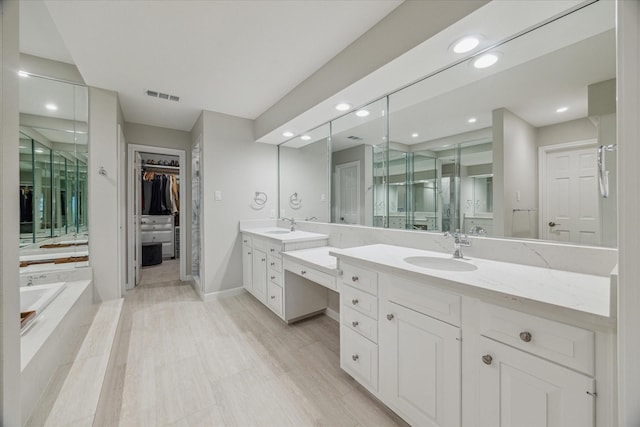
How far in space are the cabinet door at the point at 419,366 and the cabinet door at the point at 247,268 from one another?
7.04 ft

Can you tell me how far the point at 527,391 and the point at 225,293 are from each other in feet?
10.6

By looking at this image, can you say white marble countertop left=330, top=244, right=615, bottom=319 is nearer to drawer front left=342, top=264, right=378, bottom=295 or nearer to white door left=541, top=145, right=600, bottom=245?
drawer front left=342, top=264, right=378, bottom=295

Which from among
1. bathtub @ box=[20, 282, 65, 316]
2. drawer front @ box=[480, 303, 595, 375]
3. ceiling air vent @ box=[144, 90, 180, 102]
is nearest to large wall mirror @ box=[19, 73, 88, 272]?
bathtub @ box=[20, 282, 65, 316]

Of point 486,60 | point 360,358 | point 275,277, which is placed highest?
point 486,60

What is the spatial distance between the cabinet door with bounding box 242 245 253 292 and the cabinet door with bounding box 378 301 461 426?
2147 mm

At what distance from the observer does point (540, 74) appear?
136 cm

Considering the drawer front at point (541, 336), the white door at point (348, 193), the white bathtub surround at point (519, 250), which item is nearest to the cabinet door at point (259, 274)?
the white door at point (348, 193)

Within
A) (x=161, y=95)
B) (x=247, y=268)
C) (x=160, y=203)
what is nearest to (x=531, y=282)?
(x=247, y=268)

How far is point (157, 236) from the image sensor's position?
5.73 metres

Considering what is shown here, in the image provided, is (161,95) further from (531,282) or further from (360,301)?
(531,282)

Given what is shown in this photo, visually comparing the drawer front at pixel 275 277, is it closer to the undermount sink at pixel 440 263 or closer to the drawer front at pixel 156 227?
the undermount sink at pixel 440 263

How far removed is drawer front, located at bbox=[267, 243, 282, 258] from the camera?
8.33 ft

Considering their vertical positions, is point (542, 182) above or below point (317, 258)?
above

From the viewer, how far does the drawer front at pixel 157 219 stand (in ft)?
18.7
